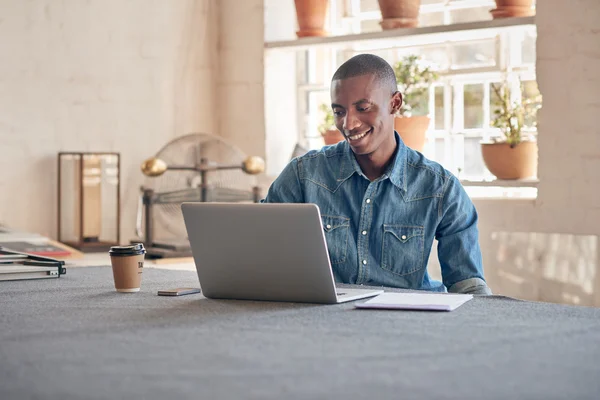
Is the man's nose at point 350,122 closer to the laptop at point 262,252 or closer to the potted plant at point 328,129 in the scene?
the laptop at point 262,252

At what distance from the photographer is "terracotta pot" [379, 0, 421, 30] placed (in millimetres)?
A: 3797

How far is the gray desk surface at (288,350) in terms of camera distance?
1028 mm

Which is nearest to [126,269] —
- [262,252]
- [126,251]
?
[126,251]

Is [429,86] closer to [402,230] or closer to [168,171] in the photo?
[168,171]

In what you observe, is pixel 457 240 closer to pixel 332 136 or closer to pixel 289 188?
pixel 289 188

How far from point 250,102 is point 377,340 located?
3051 millimetres

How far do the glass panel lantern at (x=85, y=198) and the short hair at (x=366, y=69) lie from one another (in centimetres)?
179

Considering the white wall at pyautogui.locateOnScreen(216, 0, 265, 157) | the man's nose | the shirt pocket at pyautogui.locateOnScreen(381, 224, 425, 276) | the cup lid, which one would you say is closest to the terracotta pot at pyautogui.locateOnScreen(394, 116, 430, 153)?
the white wall at pyautogui.locateOnScreen(216, 0, 265, 157)

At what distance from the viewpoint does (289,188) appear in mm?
2357

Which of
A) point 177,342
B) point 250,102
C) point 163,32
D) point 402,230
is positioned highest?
point 163,32

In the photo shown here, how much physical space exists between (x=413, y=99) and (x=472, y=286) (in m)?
2.08

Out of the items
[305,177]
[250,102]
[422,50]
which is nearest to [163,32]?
[250,102]

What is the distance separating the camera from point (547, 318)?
Answer: 145 cm

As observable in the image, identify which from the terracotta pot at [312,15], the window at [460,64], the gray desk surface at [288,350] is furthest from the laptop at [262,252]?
the terracotta pot at [312,15]
